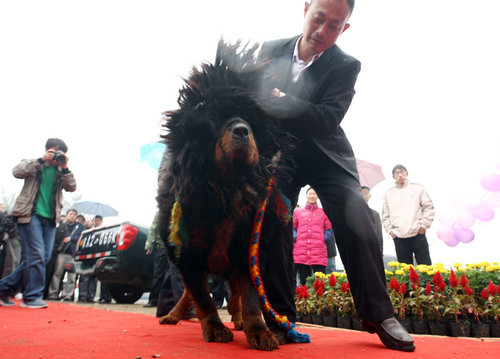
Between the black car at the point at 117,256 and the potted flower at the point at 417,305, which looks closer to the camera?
the potted flower at the point at 417,305

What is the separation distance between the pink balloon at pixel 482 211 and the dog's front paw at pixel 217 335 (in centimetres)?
688

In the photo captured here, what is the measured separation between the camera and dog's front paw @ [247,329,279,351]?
2158 mm

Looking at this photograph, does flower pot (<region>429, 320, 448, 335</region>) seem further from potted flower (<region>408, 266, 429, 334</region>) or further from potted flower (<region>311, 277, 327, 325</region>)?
potted flower (<region>311, 277, 327, 325</region>)

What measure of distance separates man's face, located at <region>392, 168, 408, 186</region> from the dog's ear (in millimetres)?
5084

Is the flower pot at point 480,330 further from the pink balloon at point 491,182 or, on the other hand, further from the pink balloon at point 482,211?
the pink balloon at point 482,211

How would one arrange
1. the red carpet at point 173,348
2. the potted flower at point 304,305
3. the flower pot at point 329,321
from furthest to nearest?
the potted flower at point 304,305 < the flower pot at point 329,321 < the red carpet at point 173,348

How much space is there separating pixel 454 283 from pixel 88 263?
→ 273 inches

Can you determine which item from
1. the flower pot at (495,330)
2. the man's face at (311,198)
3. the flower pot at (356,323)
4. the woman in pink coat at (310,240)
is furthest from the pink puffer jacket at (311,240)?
the flower pot at (495,330)

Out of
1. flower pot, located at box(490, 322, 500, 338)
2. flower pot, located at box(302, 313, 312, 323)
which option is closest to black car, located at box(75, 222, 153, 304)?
flower pot, located at box(302, 313, 312, 323)

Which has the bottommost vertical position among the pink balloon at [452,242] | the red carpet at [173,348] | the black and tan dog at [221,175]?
the red carpet at [173,348]

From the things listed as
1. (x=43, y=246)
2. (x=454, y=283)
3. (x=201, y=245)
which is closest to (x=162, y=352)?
(x=201, y=245)

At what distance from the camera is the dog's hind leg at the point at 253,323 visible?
218 centimetres

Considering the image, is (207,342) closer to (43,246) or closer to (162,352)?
(162,352)

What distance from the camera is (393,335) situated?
2225 mm
